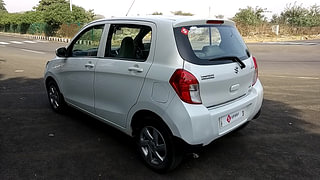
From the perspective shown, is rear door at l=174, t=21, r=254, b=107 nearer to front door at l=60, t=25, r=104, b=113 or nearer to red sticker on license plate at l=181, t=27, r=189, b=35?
red sticker on license plate at l=181, t=27, r=189, b=35

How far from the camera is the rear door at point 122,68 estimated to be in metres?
3.04

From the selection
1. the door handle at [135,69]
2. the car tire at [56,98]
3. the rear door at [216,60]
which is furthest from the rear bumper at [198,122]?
the car tire at [56,98]

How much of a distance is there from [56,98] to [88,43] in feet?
4.79

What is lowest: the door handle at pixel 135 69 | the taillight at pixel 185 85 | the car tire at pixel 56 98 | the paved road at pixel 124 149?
the paved road at pixel 124 149

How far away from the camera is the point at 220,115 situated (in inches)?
111

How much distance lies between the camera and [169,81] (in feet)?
8.83

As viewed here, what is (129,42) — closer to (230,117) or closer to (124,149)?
(124,149)

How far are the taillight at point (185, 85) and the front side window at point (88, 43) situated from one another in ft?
5.01

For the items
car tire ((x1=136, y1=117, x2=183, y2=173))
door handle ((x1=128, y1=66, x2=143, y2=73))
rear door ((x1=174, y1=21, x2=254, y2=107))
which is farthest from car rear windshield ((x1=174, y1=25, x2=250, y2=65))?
car tire ((x1=136, y1=117, x2=183, y2=173))

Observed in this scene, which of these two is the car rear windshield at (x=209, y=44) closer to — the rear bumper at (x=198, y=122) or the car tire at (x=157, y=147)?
the rear bumper at (x=198, y=122)

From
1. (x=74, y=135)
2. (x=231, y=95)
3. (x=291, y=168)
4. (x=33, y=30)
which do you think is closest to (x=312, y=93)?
(x=291, y=168)

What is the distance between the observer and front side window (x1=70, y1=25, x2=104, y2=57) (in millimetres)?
3765

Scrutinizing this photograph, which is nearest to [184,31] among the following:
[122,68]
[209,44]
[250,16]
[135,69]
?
[209,44]

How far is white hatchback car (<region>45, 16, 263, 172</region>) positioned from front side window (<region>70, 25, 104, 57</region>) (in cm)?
3
